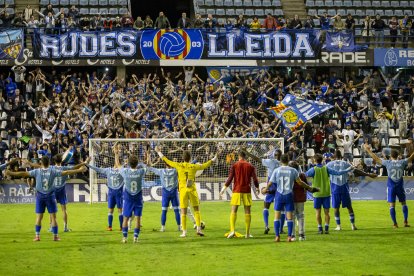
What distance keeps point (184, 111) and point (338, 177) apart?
48.1ft

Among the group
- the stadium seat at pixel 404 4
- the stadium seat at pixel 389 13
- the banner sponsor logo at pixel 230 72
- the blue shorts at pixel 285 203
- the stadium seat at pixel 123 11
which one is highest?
the stadium seat at pixel 404 4

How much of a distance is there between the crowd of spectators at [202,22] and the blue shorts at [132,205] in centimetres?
1960

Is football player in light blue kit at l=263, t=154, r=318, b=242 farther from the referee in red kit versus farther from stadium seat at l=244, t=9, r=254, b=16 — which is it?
stadium seat at l=244, t=9, r=254, b=16

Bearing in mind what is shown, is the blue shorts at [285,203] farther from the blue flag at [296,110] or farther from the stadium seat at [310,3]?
the stadium seat at [310,3]

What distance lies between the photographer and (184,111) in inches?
1432

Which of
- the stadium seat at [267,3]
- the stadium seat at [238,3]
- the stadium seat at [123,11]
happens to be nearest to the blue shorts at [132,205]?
the stadium seat at [123,11]

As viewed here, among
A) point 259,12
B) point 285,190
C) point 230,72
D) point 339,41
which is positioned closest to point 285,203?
point 285,190

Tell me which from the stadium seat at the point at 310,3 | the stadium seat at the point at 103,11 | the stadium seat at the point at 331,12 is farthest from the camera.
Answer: the stadium seat at the point at 310,3

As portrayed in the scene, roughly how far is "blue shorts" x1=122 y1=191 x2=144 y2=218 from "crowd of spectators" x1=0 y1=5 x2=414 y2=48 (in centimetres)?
1960

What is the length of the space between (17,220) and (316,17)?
2286cm

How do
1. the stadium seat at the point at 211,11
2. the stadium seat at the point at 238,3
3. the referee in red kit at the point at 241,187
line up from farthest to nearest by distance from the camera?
the stadium seat at the point at 238,3
the stadium seat at the point at 211,11
the referee in red kit at the point at 241,187

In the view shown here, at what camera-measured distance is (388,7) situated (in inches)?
1810

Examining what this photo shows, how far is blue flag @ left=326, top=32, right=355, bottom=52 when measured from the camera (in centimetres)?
4019

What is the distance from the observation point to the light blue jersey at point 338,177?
2241 cm
